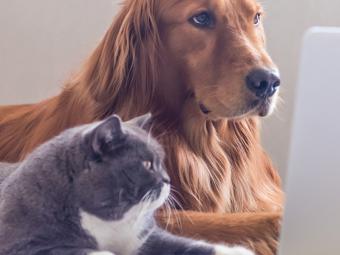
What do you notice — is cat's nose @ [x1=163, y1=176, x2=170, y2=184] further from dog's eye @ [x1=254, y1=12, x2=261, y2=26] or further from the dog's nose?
dog's eye @ [x1=254, y1=12, x2=261, y2=26]

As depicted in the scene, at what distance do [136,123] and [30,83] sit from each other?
287mm

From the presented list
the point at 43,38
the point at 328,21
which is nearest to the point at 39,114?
the point at 43,38

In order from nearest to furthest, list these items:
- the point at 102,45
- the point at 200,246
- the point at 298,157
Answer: the point at 298,157 → the point at 200,246 → the point at 102,45

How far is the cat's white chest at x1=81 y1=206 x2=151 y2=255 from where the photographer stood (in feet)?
3.02

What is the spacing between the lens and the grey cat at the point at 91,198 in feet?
2.91

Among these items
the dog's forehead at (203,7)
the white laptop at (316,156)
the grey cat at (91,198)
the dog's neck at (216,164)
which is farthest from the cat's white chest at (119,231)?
the dog's forehead at (203,7)

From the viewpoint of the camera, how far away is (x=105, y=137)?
91 cm

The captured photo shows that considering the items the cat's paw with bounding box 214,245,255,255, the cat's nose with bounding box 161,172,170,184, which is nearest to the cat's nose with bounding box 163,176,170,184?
the cat's nose with bounding box 161,172,170,184

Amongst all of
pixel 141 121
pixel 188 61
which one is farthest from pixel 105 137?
pixel 188 61

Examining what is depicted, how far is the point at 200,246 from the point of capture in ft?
3.16

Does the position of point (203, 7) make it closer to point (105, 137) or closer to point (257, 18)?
point (257, 18)

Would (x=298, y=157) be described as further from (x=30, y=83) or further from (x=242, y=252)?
(x=30, y=83)

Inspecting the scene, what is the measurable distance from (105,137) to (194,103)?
0.20 metres

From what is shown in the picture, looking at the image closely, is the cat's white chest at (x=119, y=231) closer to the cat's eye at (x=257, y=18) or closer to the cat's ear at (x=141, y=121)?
the cat's ear at (x=141, y=121)
